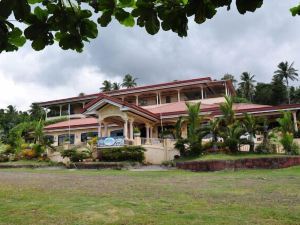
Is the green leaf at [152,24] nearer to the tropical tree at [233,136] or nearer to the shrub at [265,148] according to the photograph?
the tropical tree at [233,136]

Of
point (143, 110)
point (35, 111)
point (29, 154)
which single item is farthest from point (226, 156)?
point (35, 111)

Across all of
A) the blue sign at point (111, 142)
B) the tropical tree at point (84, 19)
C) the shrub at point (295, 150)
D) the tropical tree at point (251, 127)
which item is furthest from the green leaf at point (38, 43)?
the blue sign at point (111, 142)

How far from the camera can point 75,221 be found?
21.6 ft

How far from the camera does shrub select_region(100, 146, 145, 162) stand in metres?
22.8

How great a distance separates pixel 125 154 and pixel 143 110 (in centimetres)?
504

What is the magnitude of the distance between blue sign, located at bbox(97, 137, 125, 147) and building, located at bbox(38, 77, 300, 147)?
0.21ft

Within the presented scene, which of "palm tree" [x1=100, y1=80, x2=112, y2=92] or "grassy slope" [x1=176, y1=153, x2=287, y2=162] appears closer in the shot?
"grassy slope" [x1=176, y1=153, x2=287, y2=162]

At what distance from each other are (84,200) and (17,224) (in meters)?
2.24

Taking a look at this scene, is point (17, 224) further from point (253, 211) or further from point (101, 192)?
point (253, 211)

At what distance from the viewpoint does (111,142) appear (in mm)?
24078

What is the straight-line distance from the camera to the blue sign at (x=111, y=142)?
939 inches

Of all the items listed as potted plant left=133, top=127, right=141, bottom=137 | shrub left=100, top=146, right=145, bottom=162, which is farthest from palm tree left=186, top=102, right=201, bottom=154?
potted plant left=133, top=127, right=141, bottom=137

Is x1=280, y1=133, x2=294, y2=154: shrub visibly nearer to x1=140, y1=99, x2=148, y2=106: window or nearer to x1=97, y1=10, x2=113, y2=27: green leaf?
x1=97, y1=10, x2=113, y2=27: green leaf

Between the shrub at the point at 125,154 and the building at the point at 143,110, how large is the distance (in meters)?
0.84
